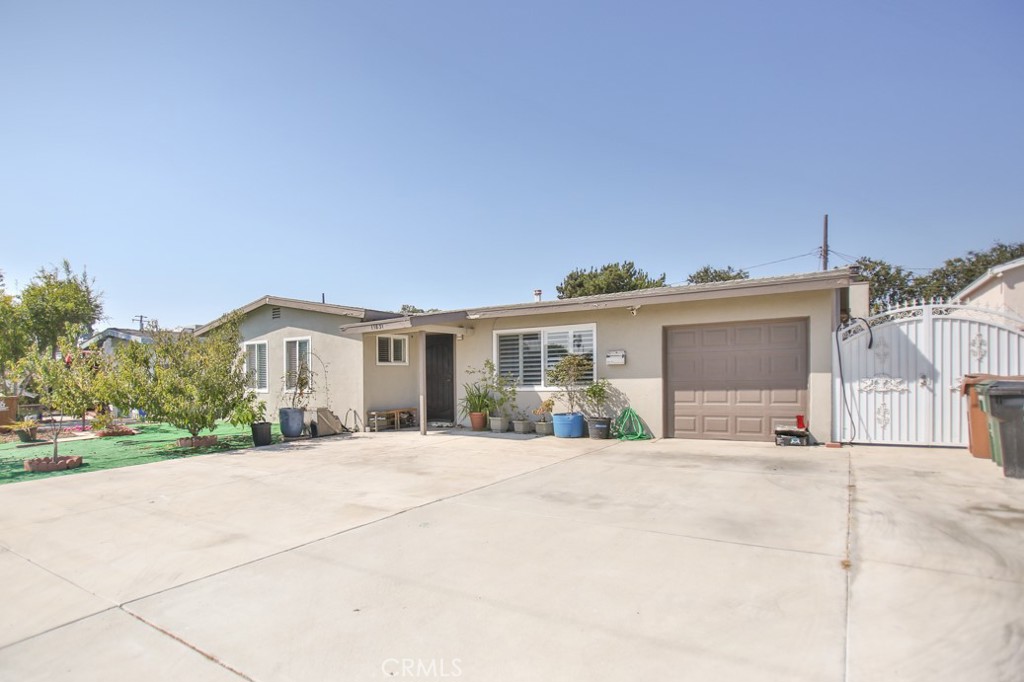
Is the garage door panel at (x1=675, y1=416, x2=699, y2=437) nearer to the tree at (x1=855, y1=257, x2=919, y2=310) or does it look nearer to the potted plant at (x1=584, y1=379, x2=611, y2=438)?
the potted plant at (x1=584, y1=379, x2=611, y2=438)

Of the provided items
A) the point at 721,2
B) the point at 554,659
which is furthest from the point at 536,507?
the point at 721,2

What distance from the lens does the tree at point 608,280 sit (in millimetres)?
32812

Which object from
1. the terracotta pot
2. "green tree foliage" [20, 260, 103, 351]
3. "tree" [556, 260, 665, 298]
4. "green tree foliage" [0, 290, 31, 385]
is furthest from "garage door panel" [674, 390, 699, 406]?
"green tree foliage" [20, 260, 103, 351]

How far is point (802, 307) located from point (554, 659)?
8.60m

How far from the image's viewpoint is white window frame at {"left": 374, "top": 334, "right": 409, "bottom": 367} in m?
13.1

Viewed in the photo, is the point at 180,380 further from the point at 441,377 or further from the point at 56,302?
the point at 56,302

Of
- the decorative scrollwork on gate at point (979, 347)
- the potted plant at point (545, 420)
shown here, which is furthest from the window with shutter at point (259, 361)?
the decorative scrollwork on gate at point (979, 347)

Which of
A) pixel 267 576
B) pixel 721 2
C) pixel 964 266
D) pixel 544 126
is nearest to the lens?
pixel 267 576

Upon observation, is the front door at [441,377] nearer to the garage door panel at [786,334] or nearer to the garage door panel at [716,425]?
the garage door panel at [716,425]

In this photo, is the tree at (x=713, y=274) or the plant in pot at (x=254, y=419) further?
the tree at (x=713, y=274)

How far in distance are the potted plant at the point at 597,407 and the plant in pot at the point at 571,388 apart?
0.57 ft

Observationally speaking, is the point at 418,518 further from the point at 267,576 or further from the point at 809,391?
the point at 809,391

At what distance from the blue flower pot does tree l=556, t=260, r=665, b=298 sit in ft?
72.1

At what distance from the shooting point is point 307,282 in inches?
937
